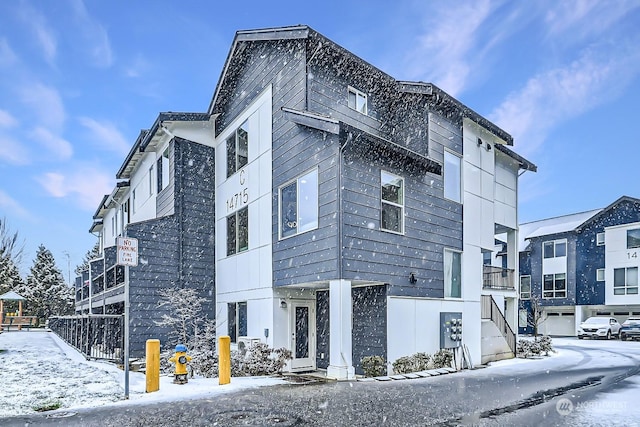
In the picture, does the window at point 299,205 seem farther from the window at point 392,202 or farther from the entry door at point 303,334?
the entry door at point 303,334

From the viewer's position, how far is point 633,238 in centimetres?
3203

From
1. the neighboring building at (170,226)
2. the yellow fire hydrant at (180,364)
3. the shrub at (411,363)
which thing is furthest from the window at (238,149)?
the shrub at (411,363)

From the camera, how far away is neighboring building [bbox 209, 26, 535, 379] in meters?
11.7

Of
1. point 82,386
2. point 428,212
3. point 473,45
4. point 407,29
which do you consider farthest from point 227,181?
point 473,45

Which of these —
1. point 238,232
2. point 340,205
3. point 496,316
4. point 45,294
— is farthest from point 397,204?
point 45,294

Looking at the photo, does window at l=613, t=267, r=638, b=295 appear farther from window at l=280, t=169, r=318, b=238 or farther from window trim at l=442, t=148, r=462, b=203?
window at l=280, t=169, r=318, b=238

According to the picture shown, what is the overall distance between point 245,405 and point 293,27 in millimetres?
9221

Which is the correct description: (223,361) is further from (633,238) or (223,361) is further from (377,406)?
(633,238)

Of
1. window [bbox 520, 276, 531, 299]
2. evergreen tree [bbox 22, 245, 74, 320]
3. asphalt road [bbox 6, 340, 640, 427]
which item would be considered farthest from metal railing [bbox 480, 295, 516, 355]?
evergreen tree [bbox 22, 245, 74, 320]

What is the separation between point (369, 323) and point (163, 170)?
9.40 m

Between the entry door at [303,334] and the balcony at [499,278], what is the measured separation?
8.83 meters

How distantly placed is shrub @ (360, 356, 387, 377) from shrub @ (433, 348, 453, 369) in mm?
2143

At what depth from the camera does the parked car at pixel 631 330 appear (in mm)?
28483

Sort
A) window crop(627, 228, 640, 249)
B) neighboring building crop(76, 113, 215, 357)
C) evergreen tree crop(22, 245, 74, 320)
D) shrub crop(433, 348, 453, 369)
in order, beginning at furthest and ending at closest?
evergreen tree crop(22, 245, 74, 320) < window crop(627, 228, 640, 249) < neighboring building crop(76, 113, 215, 357) < shrub crop(433, 348, 453, 369)
